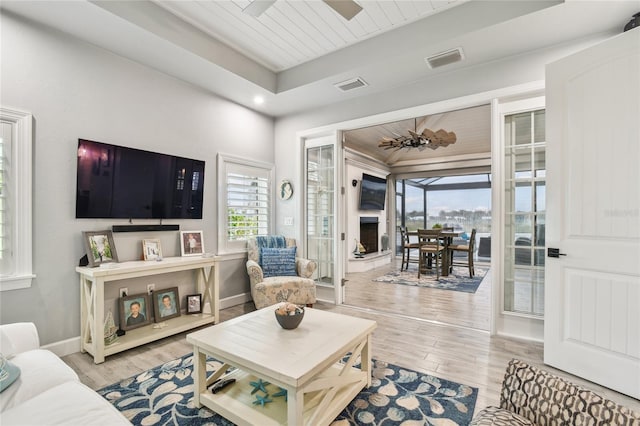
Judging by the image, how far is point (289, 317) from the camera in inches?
78.4

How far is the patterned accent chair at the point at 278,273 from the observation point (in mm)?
3570

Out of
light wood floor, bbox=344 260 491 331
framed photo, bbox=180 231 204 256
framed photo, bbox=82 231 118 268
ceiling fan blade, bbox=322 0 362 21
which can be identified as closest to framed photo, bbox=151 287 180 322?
framed photo, bbox=180 231 204 256

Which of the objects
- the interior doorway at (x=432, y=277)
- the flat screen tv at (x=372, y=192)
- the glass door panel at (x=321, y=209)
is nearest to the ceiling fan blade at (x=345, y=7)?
the glass door panel at (x=321, y=209)

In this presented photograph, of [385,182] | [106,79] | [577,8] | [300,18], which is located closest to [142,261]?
[106,79]

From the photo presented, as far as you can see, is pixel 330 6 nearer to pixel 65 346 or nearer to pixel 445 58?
pixel 445 58

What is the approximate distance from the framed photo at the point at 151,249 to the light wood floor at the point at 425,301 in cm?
251

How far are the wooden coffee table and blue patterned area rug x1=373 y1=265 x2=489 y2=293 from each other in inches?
147

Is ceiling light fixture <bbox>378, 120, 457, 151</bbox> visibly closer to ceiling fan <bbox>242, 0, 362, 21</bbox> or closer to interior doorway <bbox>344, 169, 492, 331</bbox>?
interior doorway <bbox>344, 169, 492, 331</bbox>

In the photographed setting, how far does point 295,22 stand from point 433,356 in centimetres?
326

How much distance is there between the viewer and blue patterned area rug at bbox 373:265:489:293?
538 cm

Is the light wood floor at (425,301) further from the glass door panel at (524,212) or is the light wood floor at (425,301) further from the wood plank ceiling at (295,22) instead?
the wood plank ceiling at (295,22)

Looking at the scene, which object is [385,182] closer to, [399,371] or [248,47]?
[248,47]

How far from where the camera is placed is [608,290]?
84.0 inches

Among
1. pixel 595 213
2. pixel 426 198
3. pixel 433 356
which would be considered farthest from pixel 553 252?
pixel 426 198
